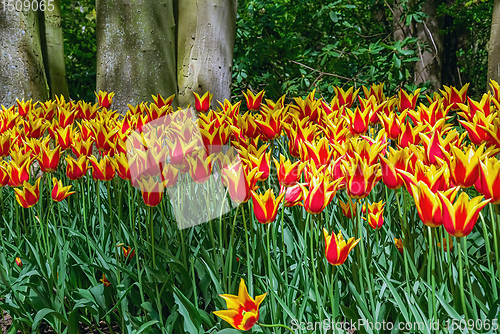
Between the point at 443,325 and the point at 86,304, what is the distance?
1429 millimetres

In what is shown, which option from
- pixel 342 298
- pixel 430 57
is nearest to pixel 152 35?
pixel 342 298

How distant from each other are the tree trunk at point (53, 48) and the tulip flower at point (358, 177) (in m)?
4.09

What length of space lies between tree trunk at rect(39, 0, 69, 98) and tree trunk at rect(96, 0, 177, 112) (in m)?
1.42

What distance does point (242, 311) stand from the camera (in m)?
1.19

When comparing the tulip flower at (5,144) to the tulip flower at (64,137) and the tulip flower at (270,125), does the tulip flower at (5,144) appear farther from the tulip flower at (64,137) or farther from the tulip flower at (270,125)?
the tulip flower at (270,125)

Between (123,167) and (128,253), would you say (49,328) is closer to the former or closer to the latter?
(128,253)

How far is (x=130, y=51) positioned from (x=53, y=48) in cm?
175

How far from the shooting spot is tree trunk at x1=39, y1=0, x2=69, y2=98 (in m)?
4.68

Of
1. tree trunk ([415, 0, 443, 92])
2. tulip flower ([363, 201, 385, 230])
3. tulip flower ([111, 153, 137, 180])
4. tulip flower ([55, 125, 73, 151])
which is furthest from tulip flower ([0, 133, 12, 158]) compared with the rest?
tree trunk ([415, 0, 443, 92])

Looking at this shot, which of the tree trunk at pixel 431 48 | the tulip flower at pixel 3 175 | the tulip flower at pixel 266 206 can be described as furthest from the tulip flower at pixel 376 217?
the tree trunk at pixel 431 48

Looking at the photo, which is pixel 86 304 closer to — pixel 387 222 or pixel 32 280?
pixel 32 280

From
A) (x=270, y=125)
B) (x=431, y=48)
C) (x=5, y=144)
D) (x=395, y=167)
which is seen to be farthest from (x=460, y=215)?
(x=431, y=48)

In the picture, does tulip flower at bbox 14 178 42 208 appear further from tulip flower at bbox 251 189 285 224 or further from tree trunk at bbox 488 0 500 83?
tree trunk at bbox 488 0 500 83

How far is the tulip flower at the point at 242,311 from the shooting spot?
1153mm
